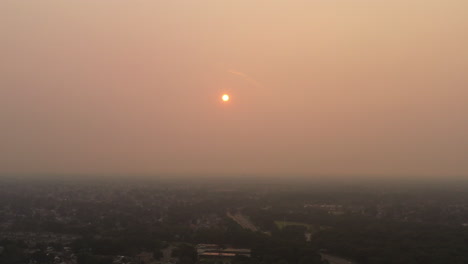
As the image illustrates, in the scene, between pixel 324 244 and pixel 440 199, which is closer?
pixel 324 244

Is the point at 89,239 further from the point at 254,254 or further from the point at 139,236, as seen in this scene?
the point at 254,254

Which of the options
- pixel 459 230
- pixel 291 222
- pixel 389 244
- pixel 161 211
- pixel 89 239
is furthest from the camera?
pixel 161 211

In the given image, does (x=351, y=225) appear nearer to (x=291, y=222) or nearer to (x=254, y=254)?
(x=291, y=222)

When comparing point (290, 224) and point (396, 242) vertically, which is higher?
point (396, 242)

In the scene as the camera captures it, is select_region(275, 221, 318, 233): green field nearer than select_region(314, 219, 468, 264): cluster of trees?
No

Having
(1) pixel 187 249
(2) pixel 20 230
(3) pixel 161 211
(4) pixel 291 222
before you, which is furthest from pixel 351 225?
(2) pixel 20 230

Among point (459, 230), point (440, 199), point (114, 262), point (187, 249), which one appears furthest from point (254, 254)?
point (440, 199)

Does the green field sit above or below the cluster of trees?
below

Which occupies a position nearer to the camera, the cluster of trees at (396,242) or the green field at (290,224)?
the cluster of trees at (396,242)

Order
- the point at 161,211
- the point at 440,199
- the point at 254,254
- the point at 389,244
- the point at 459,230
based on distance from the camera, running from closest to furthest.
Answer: the point at 254,254
the point at 389,244
the point at 459,230
the point at 161,211
the point at 440,199

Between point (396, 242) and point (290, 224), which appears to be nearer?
point (396, 242)

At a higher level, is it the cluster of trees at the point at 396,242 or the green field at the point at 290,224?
the cluster of trees at the point at 396,242
